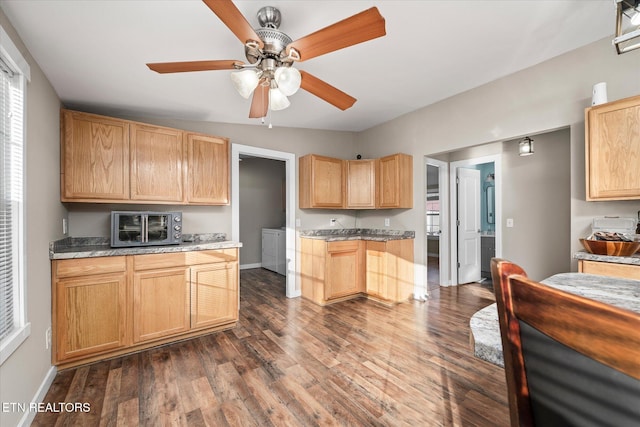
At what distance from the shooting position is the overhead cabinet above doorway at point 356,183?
3.83 metres

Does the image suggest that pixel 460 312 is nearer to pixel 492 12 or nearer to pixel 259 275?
pixel 492 12

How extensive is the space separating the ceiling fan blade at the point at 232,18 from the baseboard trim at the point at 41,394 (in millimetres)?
2472

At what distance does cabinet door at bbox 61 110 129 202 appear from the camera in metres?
2.41

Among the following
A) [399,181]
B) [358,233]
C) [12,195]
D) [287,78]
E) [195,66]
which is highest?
[195,66]

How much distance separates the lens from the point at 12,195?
1603mm

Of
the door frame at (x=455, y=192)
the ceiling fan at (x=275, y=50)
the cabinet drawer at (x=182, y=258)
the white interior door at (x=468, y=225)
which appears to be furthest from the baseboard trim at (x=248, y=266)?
the ceiling fan at (x=275, y=50)

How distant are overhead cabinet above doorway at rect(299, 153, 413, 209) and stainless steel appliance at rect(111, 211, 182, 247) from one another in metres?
1.84

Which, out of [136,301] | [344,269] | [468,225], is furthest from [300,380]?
[468,225]

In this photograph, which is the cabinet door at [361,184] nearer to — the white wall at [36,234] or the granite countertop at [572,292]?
the granite countertop at [572,292]

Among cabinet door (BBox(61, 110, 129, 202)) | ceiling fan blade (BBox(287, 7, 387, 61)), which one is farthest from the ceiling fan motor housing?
cabinet door (BBox(61, 110, 129, 202))

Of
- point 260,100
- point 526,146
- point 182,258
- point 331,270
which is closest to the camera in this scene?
point 260,100

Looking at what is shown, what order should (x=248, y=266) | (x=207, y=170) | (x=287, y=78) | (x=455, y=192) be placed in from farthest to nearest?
1. (x=248, y=266)
2. (x=455, y=192)
3. (x=207, y=170)
4. (x=287, y=78)

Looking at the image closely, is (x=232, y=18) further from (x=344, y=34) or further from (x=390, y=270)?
(x=390, y=270)

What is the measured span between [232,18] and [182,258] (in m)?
2.14
